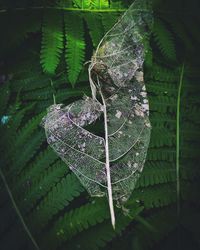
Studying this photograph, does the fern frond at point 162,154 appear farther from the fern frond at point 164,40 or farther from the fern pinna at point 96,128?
the fern frond at point 164,40

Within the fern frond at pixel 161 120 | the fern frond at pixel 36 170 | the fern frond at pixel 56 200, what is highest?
the fern frond at pixel 161 120

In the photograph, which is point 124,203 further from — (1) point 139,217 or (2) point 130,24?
(2) point 130,24

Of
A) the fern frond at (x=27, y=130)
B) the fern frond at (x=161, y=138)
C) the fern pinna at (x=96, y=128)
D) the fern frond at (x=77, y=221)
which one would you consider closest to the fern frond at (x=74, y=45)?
the fern pinna at (x=96, y=128)

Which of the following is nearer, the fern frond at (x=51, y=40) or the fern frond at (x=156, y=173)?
the fern frond at (x=156, y=173)

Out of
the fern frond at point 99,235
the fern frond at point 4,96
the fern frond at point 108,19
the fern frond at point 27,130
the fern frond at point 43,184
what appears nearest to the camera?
the fern frond at point 99,235

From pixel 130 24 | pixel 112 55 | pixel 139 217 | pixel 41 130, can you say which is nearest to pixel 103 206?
pixel 139 217

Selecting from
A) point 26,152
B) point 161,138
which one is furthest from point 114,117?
point 26,152

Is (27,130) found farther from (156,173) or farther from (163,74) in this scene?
(163,74)
